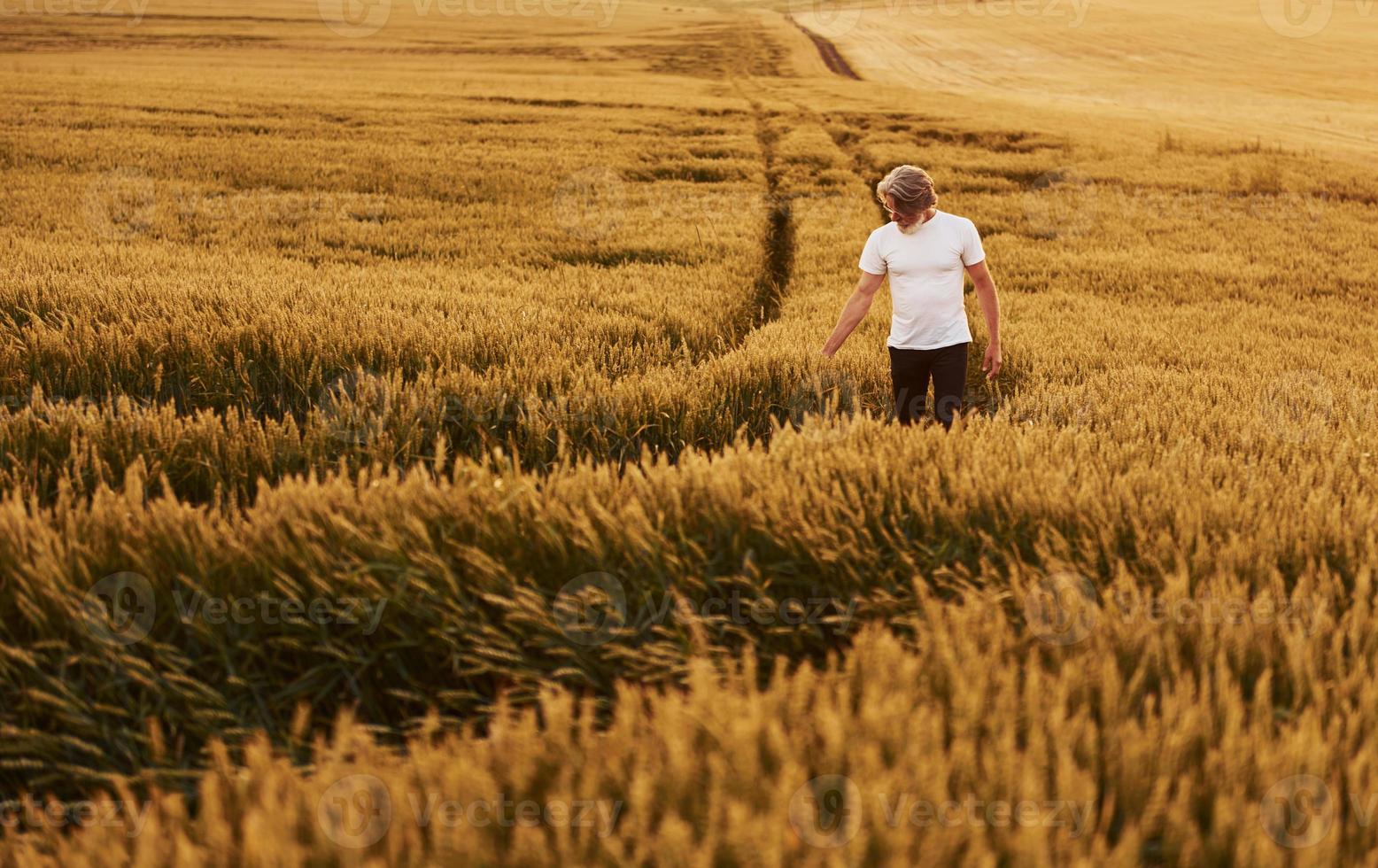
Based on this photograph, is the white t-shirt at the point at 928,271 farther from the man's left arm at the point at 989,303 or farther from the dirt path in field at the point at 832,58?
the dirt path in field at the point at 832,58

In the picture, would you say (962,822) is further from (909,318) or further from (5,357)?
(5,357)

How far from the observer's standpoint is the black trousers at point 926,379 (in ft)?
15.7

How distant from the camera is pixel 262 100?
21672 millimetres

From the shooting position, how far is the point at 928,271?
15.2 ft

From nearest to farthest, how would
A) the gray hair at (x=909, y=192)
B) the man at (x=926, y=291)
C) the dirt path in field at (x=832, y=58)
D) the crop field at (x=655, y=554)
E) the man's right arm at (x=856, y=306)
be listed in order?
the crop field at (x=655, y=554) → the gray hair at (x=909, y=192) → the man at (x=926, y=291) → the man's right arm at (x=856, y=306) → the dirt path in field at (x=832, y=58)

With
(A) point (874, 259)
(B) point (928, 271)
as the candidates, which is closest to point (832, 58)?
(A) point (874, 259)

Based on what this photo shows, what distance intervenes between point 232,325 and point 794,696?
15.7 feet

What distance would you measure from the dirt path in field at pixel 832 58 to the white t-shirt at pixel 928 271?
4320cm

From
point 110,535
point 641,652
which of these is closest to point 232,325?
point 110,535

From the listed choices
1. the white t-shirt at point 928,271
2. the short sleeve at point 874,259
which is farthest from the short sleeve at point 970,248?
the short sleeve at point 874,259

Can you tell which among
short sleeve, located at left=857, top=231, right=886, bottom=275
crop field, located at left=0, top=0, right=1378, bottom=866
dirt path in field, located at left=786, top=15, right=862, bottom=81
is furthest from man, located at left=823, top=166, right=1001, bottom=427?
dirt path in field, located at left=786, top=15, right=862, bottom=81

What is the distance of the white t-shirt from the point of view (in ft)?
15.1

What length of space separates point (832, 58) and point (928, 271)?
187ft

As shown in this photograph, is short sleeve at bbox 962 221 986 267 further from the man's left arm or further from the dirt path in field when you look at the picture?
the dirt path in field
